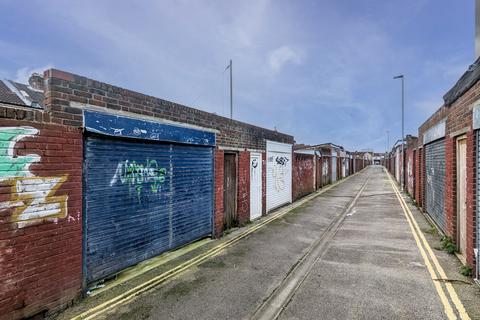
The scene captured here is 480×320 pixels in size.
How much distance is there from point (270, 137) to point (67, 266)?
9172 mm

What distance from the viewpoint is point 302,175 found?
→ 1731 cm

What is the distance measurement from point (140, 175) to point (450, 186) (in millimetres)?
7350

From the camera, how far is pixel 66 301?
4.20 m

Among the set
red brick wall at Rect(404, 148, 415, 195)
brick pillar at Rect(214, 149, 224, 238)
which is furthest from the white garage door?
red brick wall at Rect(404, 148, 415, 195)

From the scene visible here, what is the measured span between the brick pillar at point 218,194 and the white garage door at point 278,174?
13.0 feet

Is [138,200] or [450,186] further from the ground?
[450,186]

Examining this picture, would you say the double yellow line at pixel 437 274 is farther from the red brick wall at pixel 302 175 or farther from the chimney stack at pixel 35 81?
the chimney stack at pixel 35 81

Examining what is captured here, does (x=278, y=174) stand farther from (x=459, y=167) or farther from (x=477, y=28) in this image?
(x=477, y=28)

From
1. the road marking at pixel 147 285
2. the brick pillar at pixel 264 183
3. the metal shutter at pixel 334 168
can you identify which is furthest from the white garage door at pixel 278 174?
the metal shutter at pixel 334 168

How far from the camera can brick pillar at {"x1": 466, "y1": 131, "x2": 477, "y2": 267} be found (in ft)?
17.0

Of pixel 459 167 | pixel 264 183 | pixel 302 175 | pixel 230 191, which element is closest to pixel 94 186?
pixel 230 191

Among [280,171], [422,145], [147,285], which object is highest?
[422,145]

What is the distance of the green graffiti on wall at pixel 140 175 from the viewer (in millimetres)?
5205

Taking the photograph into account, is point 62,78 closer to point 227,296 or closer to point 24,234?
point 24,234
